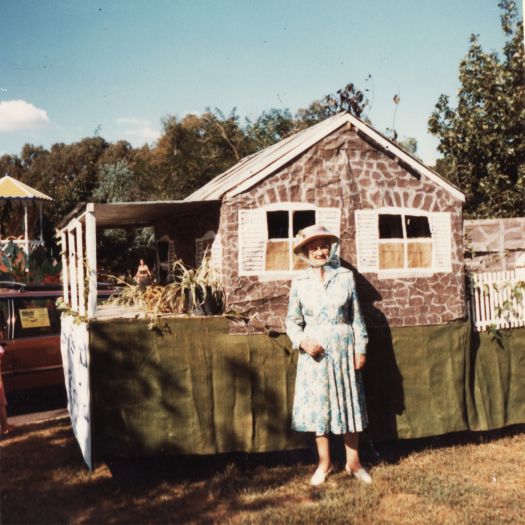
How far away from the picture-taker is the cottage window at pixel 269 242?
21.3 feet

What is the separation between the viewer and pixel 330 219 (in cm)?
679

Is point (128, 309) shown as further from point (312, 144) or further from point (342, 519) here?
point (342, 519)

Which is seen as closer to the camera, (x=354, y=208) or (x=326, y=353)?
(x=326, y=353)

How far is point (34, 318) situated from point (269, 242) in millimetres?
4578

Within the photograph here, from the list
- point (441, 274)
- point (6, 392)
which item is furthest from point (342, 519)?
point (6, 392)

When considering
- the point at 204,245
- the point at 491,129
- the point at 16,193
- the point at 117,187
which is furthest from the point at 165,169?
the point at 204,245

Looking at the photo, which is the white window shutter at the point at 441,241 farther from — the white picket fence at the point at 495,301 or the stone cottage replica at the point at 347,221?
the white picket fence at the point at 495,301

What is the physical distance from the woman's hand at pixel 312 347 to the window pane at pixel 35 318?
200 inches

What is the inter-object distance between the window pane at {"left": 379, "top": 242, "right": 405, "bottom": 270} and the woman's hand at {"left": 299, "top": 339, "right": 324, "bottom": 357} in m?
1.62

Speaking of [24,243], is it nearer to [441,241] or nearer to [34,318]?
[34,318]

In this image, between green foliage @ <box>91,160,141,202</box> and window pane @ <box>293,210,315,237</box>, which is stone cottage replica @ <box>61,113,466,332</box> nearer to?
window pane @ <box>293,210,315,237</box>

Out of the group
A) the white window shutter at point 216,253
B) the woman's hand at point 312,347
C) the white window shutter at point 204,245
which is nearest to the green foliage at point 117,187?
the white window shutter at point 204,245

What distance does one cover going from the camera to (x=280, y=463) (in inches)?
267

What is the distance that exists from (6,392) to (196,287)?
410 centimetres
